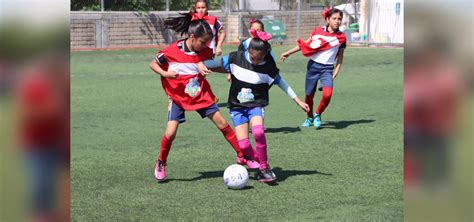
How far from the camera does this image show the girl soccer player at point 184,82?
24.5 feet

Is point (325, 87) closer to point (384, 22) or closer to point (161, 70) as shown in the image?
point (161, 70)

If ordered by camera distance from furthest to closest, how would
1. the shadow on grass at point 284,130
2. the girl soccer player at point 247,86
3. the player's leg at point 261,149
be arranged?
the shadow on grass at point 284,130 → the girl soccer player at point 247,86 → the player's leg at point 261,149

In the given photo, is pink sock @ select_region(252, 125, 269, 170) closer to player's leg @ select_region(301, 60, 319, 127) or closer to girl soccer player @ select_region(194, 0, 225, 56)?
girl soccer player @ select_region(194, 0, 225, 56)

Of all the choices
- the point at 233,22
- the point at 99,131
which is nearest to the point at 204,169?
the point at 99,131

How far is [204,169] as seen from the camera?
26.8ft

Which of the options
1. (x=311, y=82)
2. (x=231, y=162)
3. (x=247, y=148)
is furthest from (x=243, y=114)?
(x=311, y=82)

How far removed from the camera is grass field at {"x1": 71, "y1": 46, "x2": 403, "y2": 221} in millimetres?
6066

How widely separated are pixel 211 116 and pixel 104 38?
24362mm

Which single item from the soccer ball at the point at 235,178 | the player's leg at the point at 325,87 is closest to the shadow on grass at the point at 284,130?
the player's leg at the point at 325,87

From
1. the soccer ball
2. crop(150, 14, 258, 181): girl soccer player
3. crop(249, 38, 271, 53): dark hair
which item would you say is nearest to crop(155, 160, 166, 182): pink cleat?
crop(150, 14, 258, 181): girl soccer player

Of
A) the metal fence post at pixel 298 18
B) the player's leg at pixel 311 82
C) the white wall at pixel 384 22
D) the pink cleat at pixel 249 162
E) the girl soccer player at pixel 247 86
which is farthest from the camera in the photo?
the metal fence post at pixel 298 18

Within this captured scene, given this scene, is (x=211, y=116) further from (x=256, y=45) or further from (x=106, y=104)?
(x=106, y=104)

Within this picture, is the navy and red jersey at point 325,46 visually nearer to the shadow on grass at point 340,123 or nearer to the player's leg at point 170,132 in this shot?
the shadow on grass at point 340,123

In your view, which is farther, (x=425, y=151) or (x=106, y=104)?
(x=106, y=104)
